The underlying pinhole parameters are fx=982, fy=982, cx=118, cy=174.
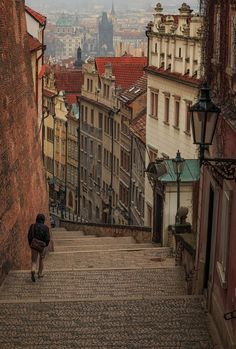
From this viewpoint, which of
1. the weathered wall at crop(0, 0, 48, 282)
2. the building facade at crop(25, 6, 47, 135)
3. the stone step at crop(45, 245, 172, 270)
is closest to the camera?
the weathered wall at crop(0, 0, 48, 282)

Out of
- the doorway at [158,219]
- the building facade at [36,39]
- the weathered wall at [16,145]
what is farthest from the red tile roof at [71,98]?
the weathered wall at [16,145]

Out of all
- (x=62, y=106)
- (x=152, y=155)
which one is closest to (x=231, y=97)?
(x=152, y=155)

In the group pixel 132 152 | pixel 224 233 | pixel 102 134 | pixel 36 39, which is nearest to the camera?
pixel 224 233

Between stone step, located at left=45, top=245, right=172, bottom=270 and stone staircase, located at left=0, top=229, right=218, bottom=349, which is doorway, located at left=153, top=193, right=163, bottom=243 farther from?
stone staircase, located at left=0, top=229, right=218, bottom=349

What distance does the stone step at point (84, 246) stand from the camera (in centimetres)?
2468

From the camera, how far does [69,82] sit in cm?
8031

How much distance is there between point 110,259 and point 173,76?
1854 cm

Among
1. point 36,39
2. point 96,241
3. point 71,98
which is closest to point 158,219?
point 96,241

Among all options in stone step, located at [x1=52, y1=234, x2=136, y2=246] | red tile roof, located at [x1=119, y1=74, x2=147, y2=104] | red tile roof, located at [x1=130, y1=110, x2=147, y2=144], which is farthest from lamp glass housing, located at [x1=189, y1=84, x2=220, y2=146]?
red tile roof, located at [x1=119, y1=74, x2=147, y2=104]

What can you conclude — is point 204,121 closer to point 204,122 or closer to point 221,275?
point 204,122

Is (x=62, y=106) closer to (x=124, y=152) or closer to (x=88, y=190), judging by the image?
(x=88, y=190)

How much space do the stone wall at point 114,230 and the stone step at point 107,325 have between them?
15.5 meters

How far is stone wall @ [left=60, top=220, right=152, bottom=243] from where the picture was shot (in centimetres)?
3036

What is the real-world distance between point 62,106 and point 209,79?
59.4m
